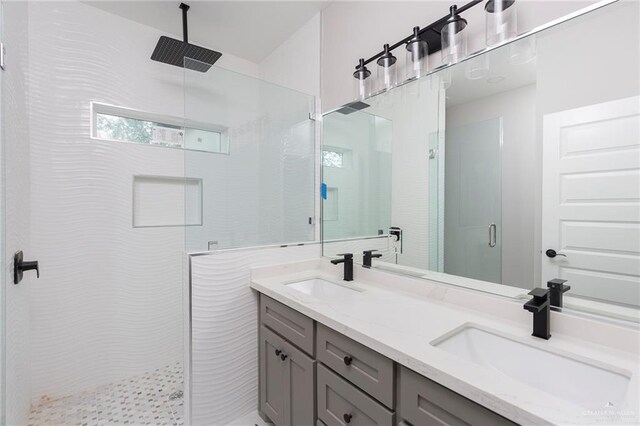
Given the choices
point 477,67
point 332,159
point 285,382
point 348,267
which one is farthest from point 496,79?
point 285,382

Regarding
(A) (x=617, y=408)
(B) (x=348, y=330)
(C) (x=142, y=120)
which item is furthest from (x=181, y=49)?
(A) (x=617, y=408)

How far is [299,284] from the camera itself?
178cm

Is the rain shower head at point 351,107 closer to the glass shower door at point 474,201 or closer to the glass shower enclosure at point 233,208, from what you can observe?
the glass shower enclosure at point 233,208

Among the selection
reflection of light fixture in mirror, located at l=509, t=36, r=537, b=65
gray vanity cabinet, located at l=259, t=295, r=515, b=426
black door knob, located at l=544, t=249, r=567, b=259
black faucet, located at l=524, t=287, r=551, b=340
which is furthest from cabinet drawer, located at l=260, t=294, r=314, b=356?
reflection of light fixture in mirror, located at l=509, t=36, r=537, b=65

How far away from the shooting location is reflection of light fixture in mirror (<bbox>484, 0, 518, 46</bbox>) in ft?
3.69

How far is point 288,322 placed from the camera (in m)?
1.46

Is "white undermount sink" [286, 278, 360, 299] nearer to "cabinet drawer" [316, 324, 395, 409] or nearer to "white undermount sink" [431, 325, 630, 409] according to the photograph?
"cabinet drawer" [316, 324, 395, 409]

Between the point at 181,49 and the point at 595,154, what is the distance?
96.4 inches

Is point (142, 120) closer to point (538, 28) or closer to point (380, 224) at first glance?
point (380, 224)

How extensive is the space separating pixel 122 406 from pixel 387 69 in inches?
106

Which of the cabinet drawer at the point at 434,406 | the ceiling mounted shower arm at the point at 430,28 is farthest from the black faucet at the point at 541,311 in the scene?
the ceiling mounted shower arm at the point at 430,28

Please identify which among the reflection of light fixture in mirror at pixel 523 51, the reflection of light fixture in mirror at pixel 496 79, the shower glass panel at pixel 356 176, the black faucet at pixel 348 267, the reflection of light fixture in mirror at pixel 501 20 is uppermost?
the reflection of light fixture in mirror at pixel 501 20

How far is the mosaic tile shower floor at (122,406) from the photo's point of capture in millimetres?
1745

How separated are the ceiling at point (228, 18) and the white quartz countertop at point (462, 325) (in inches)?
76.0
